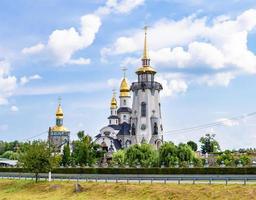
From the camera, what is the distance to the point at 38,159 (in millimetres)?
62531

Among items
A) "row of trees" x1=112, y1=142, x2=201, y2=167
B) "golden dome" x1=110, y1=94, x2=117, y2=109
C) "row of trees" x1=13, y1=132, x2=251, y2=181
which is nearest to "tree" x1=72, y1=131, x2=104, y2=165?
"row of trees" x1=13, y1=132, x2=251, y2=181

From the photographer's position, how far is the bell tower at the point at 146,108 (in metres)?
123

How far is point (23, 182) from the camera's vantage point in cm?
6312

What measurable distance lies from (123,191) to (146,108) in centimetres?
7727

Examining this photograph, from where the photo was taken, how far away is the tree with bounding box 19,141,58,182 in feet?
205

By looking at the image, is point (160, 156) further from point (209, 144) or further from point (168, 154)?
point (209, 144)

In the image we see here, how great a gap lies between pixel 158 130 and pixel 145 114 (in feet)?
16.5

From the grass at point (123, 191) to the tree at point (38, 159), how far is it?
199 centimetres

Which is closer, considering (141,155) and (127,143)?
(141,155)

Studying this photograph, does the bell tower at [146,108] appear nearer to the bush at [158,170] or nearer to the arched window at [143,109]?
the arched window at [143,109]

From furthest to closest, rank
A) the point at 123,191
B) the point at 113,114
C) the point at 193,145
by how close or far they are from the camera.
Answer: the point at 193,145 < the point at 113,114 < the point at 123,191

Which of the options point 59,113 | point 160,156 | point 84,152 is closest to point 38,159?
point 160,156

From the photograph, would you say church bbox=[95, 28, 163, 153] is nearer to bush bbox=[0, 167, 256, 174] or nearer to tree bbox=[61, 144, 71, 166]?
tree bbox=[61, 144, 71, 166]

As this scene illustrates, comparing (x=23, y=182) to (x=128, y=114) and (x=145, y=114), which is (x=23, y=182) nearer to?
(x=145, y=114)
